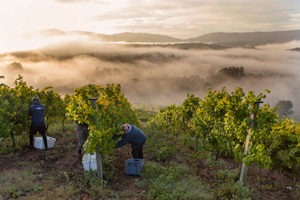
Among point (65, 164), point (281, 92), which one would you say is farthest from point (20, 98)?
point (281, 92)

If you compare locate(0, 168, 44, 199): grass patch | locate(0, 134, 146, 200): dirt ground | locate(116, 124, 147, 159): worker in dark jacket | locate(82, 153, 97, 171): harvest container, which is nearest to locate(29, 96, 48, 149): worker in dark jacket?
locate(0, 134, 146, 200): dirt ground

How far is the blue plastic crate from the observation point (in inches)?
408

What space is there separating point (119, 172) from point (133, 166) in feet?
2.29

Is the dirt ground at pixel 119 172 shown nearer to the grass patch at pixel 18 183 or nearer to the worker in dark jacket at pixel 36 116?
the grass patch at pixel 18 183

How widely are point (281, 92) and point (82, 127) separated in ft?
618

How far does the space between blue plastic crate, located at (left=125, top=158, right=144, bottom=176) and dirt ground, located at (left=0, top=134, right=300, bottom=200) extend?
0.56ft

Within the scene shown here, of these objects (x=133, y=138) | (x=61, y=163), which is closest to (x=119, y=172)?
(x=133, y=138)

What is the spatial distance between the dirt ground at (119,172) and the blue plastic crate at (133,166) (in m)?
0.17

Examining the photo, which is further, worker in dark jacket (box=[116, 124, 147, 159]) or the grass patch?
worker in dark jacket (box=[116, 124, 147, 159])

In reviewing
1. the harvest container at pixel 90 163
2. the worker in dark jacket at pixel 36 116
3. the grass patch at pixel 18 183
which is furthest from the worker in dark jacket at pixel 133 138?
the worker in dark jacket at pixel 36 116

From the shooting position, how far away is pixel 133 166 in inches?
409

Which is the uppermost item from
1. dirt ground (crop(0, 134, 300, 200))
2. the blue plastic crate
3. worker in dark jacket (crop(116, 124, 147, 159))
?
worker in dark jacket (crop(116, 124, 147, 159))

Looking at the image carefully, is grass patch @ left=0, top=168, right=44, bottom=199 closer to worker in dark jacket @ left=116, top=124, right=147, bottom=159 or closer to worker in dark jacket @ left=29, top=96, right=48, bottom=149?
worker in dark jacket @ left=29, top=96, right=48, bottom=149

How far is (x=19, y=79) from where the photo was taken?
45.3 ft
